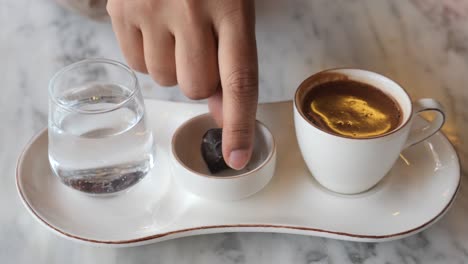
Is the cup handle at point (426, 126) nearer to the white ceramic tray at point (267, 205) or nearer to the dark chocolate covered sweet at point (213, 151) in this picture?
the white ceramic tray at point (267, 205)

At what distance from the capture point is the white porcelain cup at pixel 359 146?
583 mm

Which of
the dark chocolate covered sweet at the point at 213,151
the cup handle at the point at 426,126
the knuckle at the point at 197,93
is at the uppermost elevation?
the knuckle at the point at 197,93

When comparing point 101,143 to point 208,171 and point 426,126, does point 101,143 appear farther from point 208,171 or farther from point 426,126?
point 426,126

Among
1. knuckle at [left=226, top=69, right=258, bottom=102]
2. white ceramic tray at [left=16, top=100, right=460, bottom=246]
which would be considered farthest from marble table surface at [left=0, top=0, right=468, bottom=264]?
knuckle at [left=226, top=69, right=258, bottom=102]

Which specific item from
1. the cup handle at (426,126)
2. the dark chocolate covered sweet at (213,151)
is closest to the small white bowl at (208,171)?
the dark chocolate covered sweet at (213,151)

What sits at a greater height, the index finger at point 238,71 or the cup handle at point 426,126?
the index finger at point 238,71

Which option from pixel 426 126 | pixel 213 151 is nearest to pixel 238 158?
pixel 213 151

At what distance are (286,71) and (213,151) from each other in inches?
8.4

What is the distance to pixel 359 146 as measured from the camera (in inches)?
22.7

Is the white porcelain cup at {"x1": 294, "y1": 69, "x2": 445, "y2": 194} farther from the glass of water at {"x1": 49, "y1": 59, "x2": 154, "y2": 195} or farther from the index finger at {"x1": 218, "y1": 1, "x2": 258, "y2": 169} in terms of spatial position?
the glass of water at {"x1": 49, "y1": 59, "x2": 154, "y2": 195}

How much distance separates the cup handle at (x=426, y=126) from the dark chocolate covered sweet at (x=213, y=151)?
0.20 meters

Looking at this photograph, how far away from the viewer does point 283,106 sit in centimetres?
73

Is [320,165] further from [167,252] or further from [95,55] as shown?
[95,55]

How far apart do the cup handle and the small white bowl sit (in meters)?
0.15
